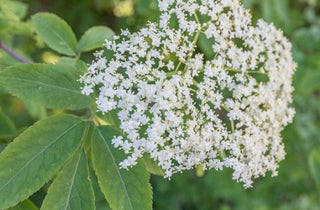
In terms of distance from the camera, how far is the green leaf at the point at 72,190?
6.76 ft

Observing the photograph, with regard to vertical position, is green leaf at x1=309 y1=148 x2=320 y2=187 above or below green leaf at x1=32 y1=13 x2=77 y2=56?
above

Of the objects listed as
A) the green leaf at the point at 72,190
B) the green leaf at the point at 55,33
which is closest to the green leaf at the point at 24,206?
the green leaf at the point at 72,190

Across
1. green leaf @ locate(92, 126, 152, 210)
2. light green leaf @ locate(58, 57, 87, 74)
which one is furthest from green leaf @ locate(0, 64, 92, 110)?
green leaf @ locate(92, 126, 152, 210)

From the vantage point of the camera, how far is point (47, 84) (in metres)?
2.18

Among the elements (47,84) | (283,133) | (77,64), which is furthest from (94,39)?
(283,133)

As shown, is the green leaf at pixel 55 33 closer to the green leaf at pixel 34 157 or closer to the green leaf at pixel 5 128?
the green leaf at pixel 5 128

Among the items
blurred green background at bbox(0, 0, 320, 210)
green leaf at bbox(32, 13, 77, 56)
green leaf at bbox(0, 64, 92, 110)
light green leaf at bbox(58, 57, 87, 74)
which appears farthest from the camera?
blurred green background at bbox(0, 0, 320, 210)

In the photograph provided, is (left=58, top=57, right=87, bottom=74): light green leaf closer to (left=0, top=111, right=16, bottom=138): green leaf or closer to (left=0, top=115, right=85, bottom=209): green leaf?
(left=0, top=115, right=85, bottom=209): green leaf

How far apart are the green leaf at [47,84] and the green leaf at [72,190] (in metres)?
0.27

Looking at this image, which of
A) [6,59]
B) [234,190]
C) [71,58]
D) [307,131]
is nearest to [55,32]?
[71,58]

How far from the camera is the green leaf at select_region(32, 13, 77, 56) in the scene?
268 centimetres

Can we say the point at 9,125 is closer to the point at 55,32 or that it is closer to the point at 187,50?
the point at 55,32

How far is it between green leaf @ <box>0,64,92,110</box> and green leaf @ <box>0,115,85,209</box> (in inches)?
3.7

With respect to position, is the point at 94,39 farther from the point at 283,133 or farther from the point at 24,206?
the point at 283,133
